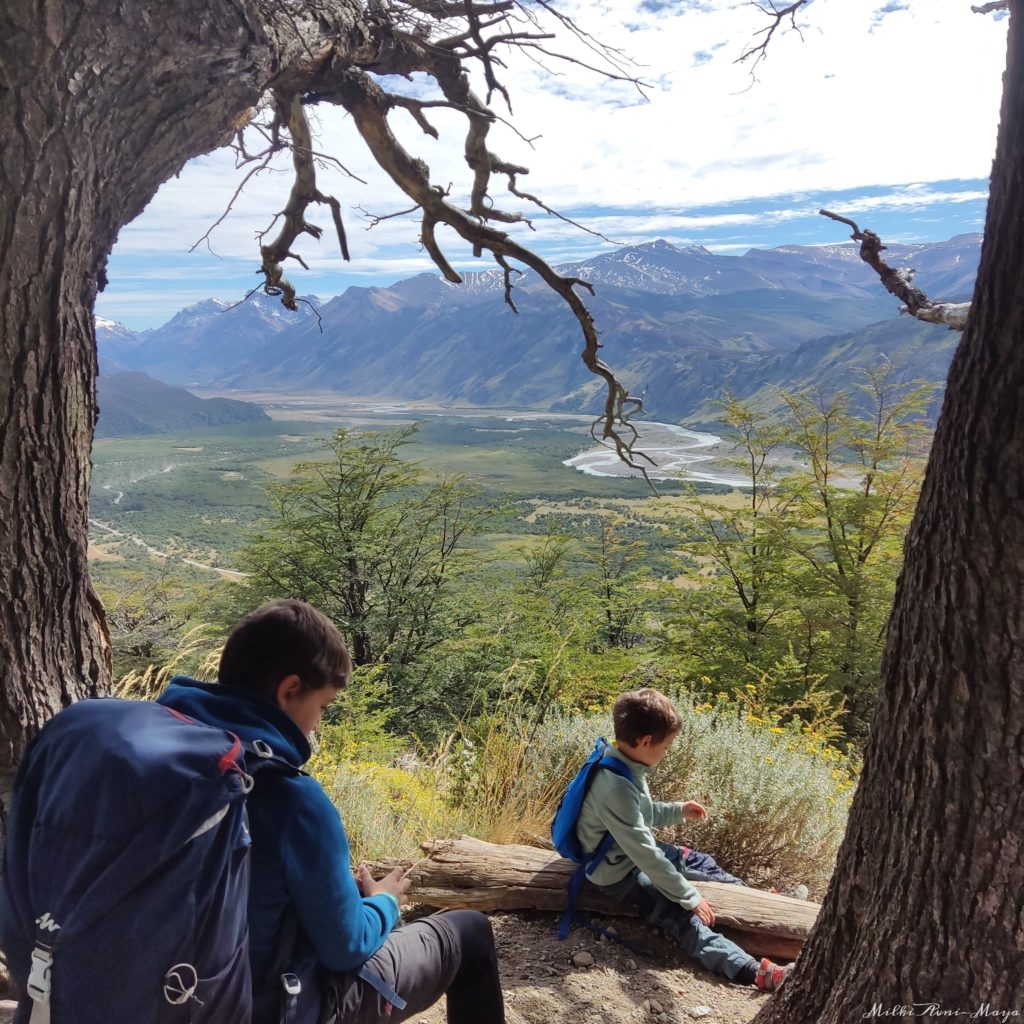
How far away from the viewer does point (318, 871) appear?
52.7 inches

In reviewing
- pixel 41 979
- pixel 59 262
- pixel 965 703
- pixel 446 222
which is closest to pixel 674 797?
pixel 965 703

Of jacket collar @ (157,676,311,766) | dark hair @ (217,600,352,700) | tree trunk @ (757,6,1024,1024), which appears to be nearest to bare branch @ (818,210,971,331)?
tree trunk @ (757,6,1024,1024)

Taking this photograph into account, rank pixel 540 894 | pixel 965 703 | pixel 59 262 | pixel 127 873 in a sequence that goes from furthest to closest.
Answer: pixel 540 894 < pixel 59 262 < pixel 965 703 < pixel 127 873

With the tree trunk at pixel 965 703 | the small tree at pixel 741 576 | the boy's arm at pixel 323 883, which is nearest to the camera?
the tree trunk at pixel 965 703

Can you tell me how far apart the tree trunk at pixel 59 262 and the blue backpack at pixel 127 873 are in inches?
15.8

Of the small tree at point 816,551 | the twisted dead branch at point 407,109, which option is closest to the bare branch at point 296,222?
the twisted dead branch at point 407,109

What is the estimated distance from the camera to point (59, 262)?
1.40 metres

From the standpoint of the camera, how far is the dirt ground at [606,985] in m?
2.21

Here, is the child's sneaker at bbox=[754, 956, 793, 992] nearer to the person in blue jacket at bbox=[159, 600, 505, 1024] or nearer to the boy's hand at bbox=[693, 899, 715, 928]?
the boy's hand at bbox=[693, 899, 715, 928]

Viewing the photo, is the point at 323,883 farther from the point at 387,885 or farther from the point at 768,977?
the point at 768,977

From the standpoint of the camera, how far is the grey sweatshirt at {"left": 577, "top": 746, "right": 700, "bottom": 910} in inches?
95.4

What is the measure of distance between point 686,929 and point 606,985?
13.3 inches

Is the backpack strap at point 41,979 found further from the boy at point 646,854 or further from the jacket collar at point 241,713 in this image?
the boy at point 646,854

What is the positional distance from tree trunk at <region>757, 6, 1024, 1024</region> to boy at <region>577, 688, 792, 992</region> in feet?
3.26
